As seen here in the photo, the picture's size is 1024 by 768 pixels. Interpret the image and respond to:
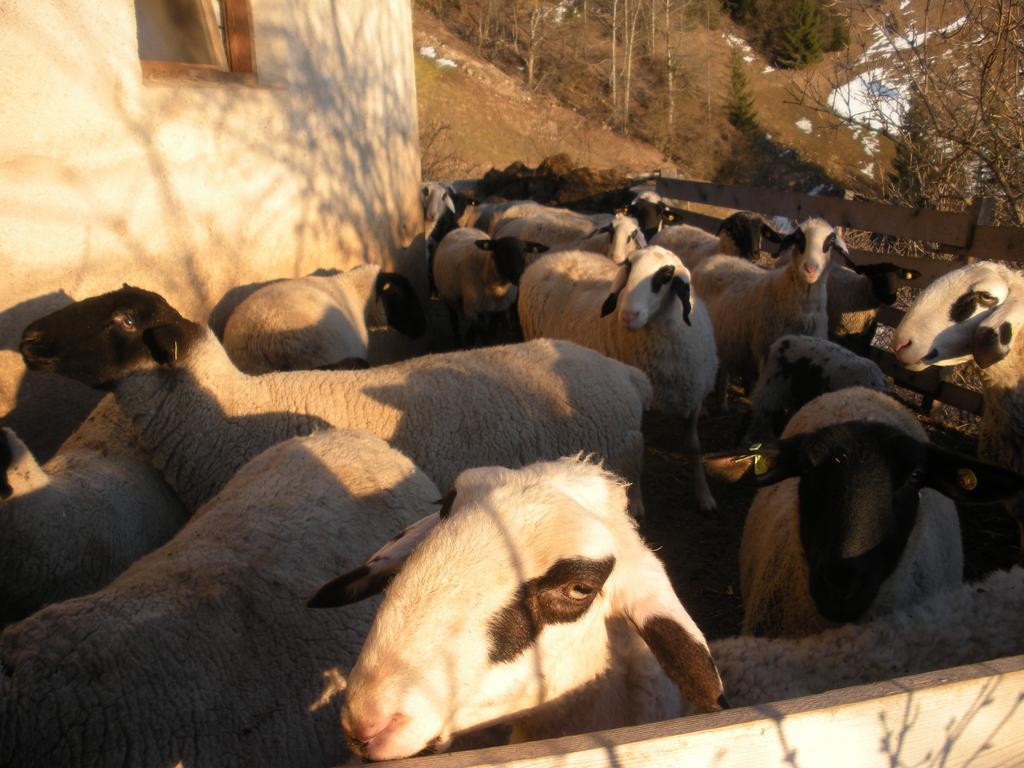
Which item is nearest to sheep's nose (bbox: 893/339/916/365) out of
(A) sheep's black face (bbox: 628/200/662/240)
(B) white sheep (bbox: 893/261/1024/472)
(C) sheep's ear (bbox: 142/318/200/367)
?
(B) white sheep (bbox: 893/261/1024/472)

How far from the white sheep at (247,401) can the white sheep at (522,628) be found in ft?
5.42

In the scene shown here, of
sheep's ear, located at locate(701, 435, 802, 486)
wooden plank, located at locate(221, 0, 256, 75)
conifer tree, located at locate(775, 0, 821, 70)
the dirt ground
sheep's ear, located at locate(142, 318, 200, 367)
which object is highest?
conifer tree, located at locate(775, 0, 821, 70)

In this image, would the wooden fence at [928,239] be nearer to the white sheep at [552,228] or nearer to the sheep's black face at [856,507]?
the white sheep at [552,228]

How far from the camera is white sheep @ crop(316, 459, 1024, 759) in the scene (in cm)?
116

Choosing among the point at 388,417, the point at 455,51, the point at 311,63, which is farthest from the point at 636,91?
the point at 388,417

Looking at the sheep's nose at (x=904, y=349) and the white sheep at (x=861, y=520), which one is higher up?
the sheep's nose at (x=904, y=349)

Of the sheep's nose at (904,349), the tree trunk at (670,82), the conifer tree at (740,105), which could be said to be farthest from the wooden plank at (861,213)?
the conifer tree at (740,105)

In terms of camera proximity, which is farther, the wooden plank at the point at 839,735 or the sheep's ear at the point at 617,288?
the sheep's ear at the point at 617,288

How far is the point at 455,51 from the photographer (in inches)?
1443

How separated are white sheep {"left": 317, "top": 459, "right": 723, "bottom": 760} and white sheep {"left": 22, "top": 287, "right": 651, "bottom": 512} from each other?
1651 mm

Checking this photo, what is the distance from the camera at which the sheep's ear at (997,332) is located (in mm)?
3152

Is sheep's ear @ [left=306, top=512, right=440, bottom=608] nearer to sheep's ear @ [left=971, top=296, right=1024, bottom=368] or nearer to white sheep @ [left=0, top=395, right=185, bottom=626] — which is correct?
Result: white sheep @ [left=0, top=395, right=185, bottom=626]

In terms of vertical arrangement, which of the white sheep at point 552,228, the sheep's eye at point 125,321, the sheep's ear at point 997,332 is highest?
the white sheep at point 552,228

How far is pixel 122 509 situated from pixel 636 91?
140 feet
